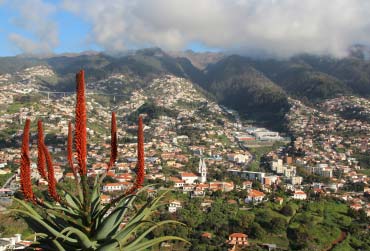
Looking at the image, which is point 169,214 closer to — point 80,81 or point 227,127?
point 80,81

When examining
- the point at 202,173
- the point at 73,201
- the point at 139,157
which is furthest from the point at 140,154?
the point at 202,173

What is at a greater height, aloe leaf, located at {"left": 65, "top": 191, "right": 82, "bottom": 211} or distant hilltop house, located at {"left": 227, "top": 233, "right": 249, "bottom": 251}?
aloe leaf, located at {"left": 65, "top": 191, "right": 82, "bottom": 211}

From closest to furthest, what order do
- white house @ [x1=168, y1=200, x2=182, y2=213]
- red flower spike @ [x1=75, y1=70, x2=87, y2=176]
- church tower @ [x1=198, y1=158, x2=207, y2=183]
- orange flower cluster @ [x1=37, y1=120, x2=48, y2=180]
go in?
red flower spike @ [x1=75, y1=70, x2=87, y2=176] < orange flower cluster @ [x1=37, y1=120, x2=48, y2=180] < white house @ [x1=168, y1=200, x2=182, y2=213] < church tower @ [x1=198, y1=158, x2=207, y2=183]

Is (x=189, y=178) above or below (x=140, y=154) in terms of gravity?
below

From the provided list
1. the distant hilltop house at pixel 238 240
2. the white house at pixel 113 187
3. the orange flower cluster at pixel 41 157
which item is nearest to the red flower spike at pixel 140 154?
the orange flower cluster at pixel 41 157

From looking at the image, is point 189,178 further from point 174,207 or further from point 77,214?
point 77,214

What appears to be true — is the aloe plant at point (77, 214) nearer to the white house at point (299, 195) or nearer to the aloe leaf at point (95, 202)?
the aloe leaf at point (95, 202)

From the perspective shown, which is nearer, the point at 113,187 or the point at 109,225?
the point at 109,225

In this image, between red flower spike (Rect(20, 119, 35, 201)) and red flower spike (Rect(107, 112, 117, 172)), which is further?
red flower spike (Rect(107, 112, 117, 172))

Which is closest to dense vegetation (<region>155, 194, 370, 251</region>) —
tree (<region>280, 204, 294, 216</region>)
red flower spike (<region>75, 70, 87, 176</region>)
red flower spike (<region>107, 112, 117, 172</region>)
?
tree (<region>280, 204, 294, 216</region>)

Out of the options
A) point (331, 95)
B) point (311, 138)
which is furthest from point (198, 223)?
point (331, 95)

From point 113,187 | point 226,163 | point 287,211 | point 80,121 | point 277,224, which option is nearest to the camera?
point 80,121

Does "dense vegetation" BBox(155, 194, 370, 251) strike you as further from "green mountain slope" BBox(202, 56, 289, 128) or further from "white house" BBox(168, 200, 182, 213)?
"green mountain slope" BBox(202, 56, 289, 128)
